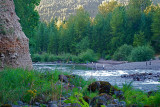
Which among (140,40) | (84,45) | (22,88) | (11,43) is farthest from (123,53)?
(22,88)

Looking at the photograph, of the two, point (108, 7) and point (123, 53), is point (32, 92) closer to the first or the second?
point (123, 53)

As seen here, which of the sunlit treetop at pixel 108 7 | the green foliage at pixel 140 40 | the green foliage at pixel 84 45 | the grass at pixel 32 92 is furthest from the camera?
the sunlit treetop at pixel 108 7

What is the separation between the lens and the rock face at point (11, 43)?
35.1 feet

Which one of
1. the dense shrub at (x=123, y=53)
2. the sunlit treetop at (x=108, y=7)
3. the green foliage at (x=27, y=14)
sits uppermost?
the sunlit treetop at (x=108, y=7)

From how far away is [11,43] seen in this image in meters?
11.1

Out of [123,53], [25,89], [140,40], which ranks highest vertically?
[140,40]

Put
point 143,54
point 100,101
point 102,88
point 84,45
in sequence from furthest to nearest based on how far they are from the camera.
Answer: point 84,45
point 143,54
point 102,88
point 100,101

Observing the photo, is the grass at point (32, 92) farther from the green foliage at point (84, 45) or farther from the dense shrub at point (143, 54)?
the green foliage at point (84, 45)

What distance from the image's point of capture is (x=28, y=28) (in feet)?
86.2

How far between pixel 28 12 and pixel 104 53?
37622 mm

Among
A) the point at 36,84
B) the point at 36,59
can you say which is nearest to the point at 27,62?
the point at 36,84

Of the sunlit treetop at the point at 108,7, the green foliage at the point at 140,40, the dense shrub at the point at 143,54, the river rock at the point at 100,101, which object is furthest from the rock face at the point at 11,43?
the sunlit treetop at the point at 108,7

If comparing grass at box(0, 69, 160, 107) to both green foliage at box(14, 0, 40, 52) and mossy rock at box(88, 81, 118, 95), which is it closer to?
A: mossy rock at box(88, 81, 118, 95)

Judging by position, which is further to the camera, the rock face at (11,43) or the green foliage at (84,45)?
the green foliage at (84,45)
